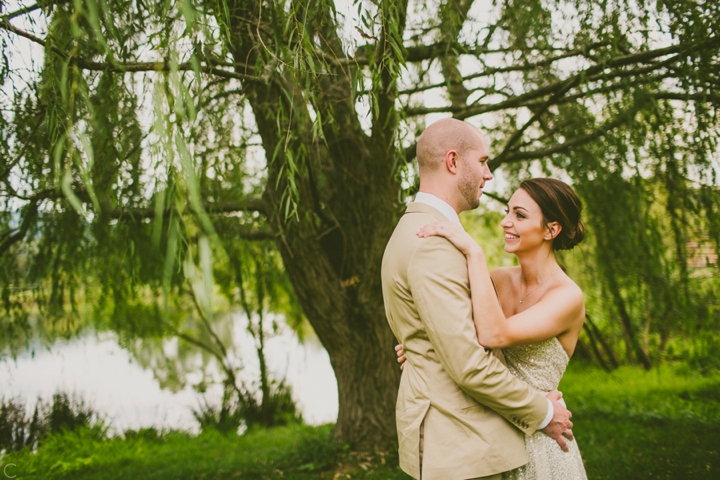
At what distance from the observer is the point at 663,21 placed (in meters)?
3.28

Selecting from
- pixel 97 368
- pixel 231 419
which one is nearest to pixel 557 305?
pixel 231 419

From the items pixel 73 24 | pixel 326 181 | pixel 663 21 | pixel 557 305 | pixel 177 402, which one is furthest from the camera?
pixel 177 402

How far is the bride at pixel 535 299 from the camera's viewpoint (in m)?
1.59

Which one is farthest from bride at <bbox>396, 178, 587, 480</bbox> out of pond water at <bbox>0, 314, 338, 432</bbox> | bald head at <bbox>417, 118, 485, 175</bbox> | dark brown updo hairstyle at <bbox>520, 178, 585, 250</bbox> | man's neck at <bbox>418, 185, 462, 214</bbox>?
pond water at <bbox>0, 314, 338, 432</bbox>

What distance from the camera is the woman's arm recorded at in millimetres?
1560

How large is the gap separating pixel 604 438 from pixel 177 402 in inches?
229

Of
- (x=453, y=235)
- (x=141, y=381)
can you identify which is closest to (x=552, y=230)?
(x=453, y=235)

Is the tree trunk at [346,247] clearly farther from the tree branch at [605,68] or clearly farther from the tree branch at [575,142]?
the tree branch at [575,142]

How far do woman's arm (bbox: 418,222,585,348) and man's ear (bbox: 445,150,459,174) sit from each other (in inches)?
8.9

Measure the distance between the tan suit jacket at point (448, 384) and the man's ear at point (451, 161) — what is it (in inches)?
6.9

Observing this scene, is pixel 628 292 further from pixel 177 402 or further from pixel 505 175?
pixel 177 402

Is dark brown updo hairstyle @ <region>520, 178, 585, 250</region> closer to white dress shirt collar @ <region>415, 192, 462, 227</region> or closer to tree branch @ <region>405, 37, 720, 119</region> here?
white dress shirt collar @ <region>415, 192, 462, 227</region>

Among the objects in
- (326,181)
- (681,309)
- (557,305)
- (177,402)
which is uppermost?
(326,181)

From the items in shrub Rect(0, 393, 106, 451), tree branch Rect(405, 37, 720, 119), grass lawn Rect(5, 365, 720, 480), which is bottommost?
grass lawn Rect(5, 365, 720, 480)
